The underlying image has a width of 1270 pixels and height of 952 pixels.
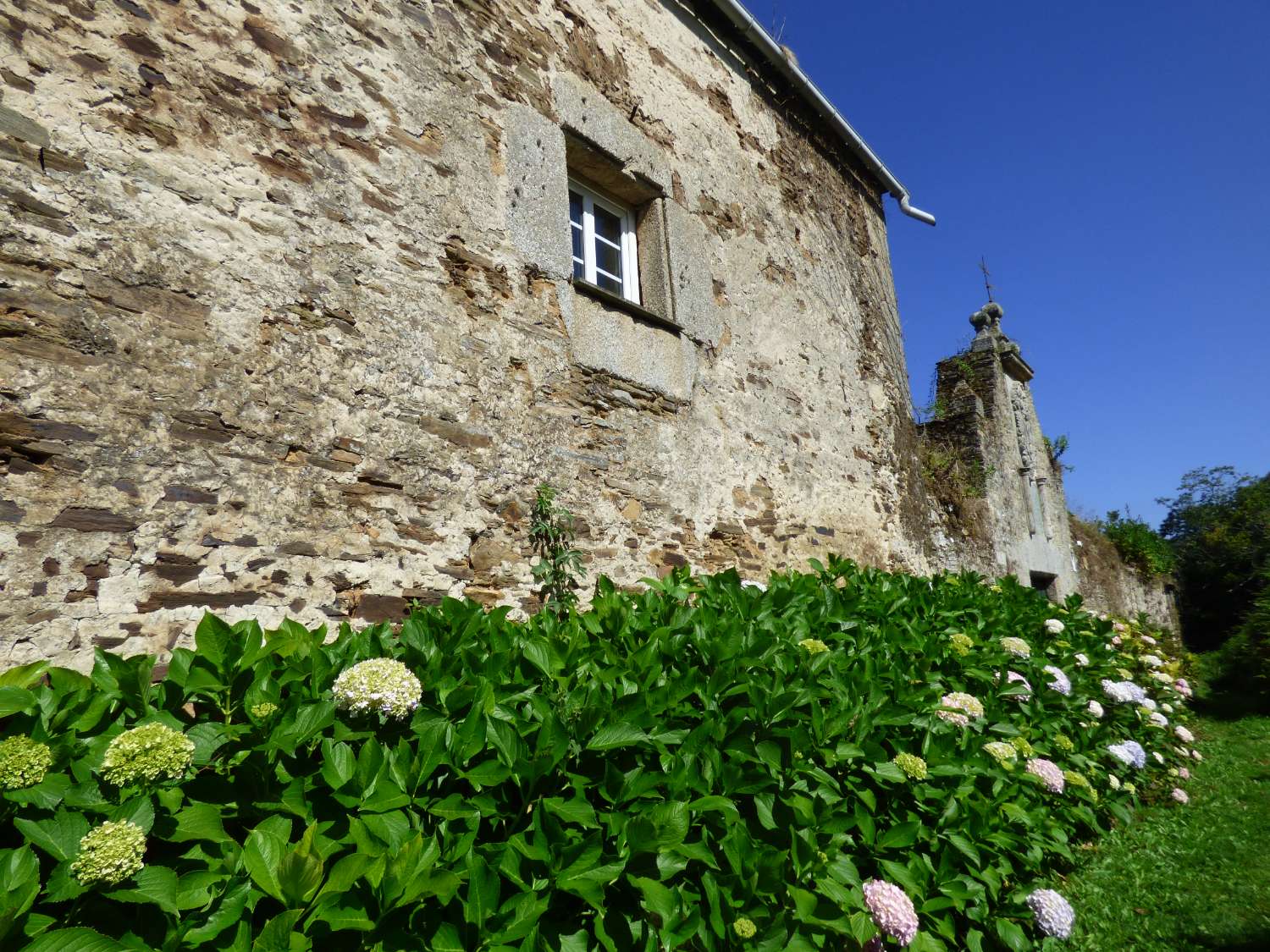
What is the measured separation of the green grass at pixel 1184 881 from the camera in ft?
8.87

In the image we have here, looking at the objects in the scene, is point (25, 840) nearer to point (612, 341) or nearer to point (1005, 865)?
point (1005, 865)

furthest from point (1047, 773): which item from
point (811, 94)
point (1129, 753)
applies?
point (811, 94)

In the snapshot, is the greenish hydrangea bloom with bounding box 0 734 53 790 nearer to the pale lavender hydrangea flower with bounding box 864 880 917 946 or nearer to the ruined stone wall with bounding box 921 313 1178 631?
the pale lavender hydrangea flower with bounding box 864 880 917 946

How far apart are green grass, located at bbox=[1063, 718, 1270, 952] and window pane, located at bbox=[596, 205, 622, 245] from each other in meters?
4.63

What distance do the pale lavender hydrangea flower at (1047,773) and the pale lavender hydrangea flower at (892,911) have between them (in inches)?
49.1

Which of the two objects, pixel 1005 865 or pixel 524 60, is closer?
pixel 1005 865

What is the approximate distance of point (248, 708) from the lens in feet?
5.30

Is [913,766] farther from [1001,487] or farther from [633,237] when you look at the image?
[1001,487]

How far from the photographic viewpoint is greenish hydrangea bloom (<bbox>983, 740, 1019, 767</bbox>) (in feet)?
8.62

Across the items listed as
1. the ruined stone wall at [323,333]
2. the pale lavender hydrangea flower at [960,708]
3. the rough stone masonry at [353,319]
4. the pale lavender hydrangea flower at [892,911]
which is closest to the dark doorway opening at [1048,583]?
the rough stone masonry at [353,319]

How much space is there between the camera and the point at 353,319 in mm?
3273

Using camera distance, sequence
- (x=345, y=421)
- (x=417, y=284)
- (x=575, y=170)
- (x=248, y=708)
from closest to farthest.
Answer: (x=248, y=708)
(x=345, y=421)
(x=417, y=284)
(x=575, y=170)

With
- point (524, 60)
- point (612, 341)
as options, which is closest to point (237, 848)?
point (612, 341)

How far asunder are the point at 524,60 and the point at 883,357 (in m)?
5.14
